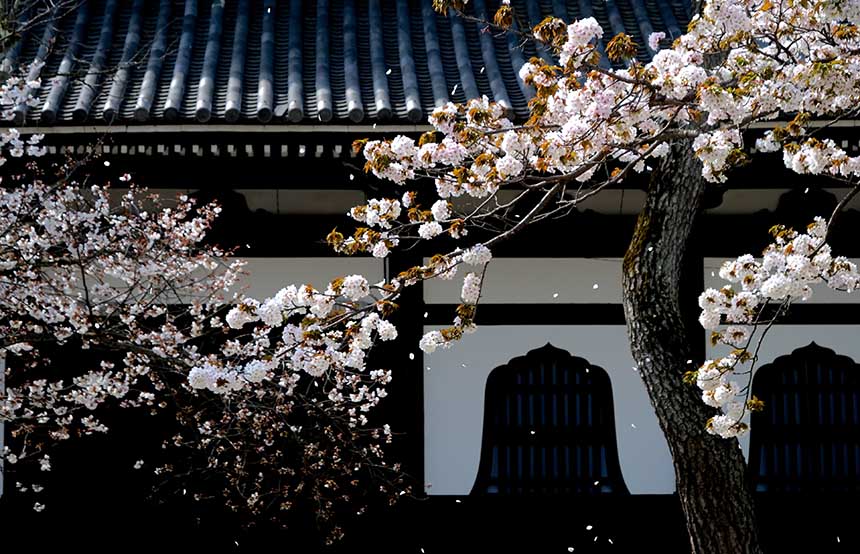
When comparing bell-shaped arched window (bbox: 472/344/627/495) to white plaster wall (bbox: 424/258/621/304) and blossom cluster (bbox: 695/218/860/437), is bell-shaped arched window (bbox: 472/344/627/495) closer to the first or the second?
white plaster wall (bbox: 424/258/621/304)

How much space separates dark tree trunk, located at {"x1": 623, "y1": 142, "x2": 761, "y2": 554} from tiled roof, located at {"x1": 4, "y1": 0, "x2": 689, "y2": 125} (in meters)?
2.16

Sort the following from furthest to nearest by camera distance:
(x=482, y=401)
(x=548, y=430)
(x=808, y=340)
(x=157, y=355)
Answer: (x=808, y=340) → (x=482, y=401) → (x=548, y=430) → (x=157, y=355)

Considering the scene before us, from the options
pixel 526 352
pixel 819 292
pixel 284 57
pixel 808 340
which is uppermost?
pixel 284 57

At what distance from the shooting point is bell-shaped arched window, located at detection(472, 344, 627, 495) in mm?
7988

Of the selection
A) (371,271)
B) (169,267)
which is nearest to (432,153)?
(169,267)

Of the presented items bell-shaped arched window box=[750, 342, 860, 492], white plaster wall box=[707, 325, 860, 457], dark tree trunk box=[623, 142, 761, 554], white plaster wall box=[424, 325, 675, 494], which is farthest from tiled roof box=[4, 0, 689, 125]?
bell-shaped arched window box=[750, 342, 860, 492]

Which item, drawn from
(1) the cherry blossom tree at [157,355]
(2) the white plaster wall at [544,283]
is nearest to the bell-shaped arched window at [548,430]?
(2) the white plaster wall at [544,283]

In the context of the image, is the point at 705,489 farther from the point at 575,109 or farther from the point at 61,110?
the point at 61,110

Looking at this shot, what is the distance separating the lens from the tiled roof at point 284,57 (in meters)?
7.12

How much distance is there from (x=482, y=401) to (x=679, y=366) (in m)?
3.06

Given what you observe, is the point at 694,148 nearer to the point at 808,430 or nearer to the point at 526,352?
the point at 526,352

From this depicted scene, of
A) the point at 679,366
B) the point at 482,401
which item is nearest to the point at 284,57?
the point at 482,401

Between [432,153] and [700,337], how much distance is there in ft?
13.0

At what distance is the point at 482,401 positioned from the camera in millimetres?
8102
